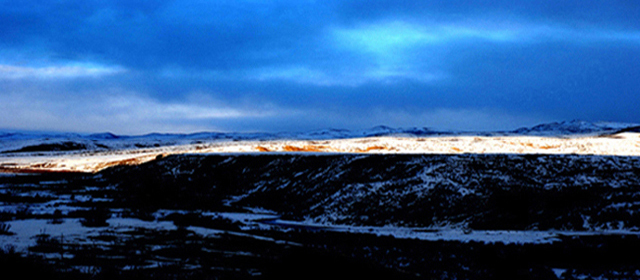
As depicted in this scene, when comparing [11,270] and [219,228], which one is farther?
[219,228]

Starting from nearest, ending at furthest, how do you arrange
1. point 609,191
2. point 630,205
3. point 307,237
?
point 307,237 → point 630,205 → point 609,191

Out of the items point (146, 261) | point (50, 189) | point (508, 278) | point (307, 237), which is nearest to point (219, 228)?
point (307, 237)

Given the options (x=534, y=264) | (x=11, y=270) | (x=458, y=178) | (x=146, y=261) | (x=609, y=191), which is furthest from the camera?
(x=458, y=178)

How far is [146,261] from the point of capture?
13633 mm

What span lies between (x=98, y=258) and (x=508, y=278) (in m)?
10.0

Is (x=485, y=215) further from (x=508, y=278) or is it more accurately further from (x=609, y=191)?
→ (x=508, y=278)

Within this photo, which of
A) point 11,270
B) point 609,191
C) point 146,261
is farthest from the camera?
point 609,191

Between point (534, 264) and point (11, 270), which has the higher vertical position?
point (11, 270)

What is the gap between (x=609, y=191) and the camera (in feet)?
90.5

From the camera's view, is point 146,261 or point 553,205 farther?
point 553,205

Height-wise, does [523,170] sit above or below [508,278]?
above

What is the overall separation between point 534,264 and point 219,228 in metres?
11.4

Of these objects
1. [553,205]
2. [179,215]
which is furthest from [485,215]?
[179,215]

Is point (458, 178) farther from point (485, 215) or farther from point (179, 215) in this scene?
point (179, 215)
